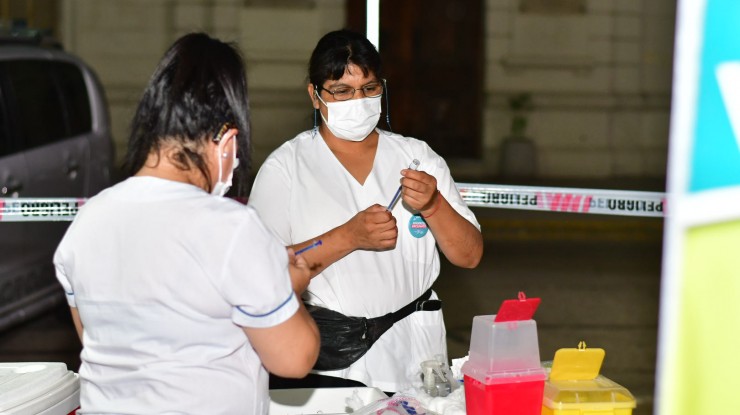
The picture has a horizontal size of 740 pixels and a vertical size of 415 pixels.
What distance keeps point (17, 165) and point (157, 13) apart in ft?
32.0

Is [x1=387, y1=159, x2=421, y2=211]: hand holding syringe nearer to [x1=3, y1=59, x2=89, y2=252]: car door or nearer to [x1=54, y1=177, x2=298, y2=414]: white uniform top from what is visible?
[x1=54, y1=177, x2=298, y2=414]: white uniform top

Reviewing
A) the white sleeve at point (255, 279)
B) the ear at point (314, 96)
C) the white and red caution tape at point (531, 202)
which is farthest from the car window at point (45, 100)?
the white sleeve at point (255, 279)

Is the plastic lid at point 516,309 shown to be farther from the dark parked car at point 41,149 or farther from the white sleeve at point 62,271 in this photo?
the dark parked car at point 41,149

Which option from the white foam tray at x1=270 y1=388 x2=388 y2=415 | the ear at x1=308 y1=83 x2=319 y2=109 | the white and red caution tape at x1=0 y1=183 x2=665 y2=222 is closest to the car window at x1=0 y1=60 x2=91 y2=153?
the white and red caution tape at x1=0 y1=183 x2=665 y2=222

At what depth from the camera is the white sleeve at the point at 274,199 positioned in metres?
2.85

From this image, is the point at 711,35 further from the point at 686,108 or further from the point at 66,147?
the point at 66,147

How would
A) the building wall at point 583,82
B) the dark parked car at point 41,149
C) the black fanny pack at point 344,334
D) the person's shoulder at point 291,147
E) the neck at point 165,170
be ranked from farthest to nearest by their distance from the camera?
1. the building wall at point 583,82
2. the dark parked car at point 41,149
3. the person's shoulder at point 291,147
4. the black fanny pack at point 344,334
5. the neck at point 165,170

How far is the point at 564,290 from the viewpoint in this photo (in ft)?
28.4

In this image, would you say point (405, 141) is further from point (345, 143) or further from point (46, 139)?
point (46, 139)

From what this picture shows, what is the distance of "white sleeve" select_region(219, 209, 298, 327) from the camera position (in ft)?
5.97

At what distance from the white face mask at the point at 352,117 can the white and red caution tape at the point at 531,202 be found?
191cm

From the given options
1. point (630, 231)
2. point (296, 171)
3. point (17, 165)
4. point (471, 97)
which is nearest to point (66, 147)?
point (17, 165)

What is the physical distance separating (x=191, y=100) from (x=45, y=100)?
17.1ft

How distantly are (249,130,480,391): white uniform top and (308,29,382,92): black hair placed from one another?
0.75 feet
